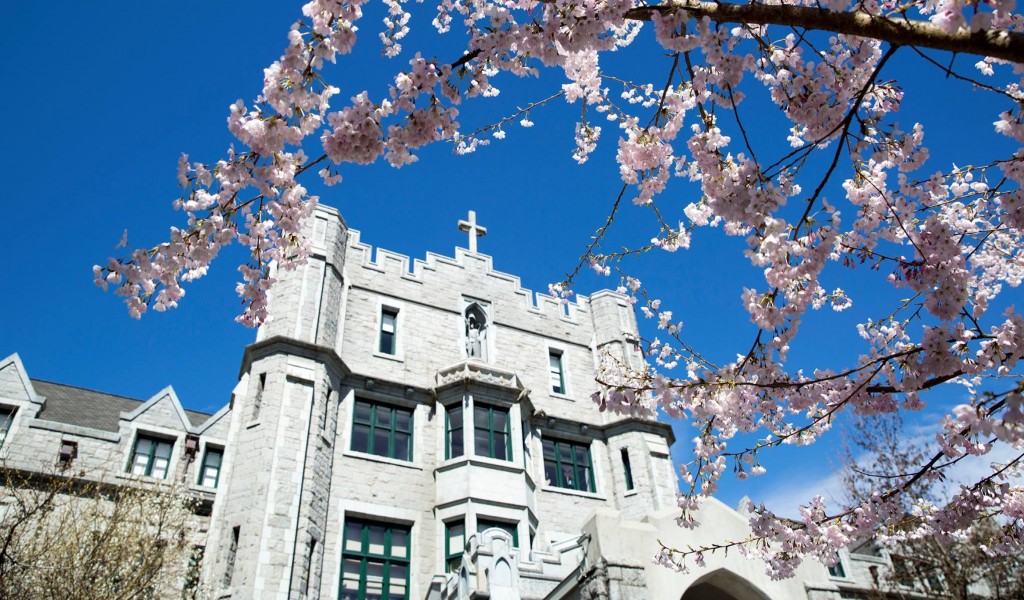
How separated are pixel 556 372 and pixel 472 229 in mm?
5939

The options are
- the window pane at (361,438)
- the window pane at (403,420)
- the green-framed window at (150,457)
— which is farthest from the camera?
the green-framed window at (150,457)

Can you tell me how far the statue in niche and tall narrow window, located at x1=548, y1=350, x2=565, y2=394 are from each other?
228 centimetres

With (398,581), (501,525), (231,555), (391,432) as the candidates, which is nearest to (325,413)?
(391,432)

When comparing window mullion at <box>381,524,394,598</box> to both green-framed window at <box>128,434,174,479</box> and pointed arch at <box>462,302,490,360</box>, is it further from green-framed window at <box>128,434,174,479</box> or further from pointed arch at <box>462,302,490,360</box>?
green-framed window at <box>128,434,174,479</box>

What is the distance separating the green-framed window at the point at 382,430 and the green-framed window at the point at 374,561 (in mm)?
1947

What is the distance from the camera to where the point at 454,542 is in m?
17.1

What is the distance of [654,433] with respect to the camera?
21.3 metres

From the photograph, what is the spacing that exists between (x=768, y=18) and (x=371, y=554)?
14.7 m

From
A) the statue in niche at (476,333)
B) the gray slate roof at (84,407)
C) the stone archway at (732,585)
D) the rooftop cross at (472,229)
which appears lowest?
the stone archway at (732,585)

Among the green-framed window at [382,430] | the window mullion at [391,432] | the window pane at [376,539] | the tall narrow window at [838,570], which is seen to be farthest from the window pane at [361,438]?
the tall narrow window at [838,570]

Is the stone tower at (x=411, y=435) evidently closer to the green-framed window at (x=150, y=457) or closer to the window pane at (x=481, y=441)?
the window pane at (x=481, y=441)

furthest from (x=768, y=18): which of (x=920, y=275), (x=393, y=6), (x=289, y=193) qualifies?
(x=289, y=193)

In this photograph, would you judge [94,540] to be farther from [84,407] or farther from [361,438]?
[84,407]

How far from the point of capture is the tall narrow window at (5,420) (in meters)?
18.2
